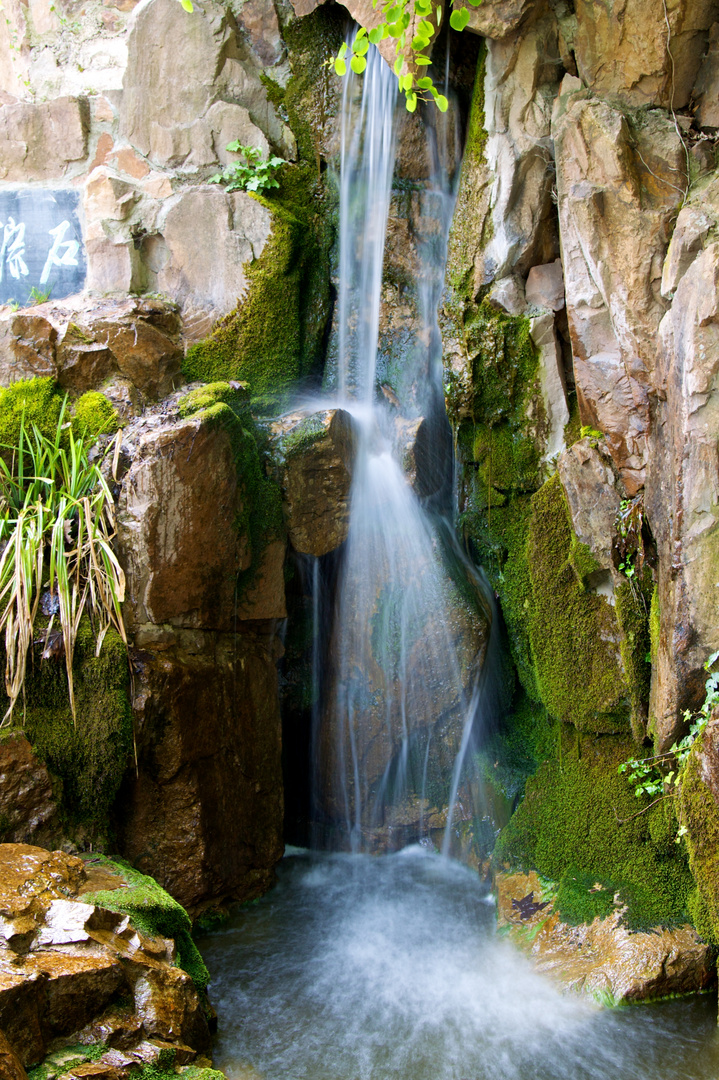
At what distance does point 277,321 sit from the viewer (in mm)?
5332

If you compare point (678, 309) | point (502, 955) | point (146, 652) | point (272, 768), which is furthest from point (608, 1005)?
point (678, 309)

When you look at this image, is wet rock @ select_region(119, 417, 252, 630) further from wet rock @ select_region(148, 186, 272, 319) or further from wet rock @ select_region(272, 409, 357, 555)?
wet rock @ select_region(148, 186, 272, 319)

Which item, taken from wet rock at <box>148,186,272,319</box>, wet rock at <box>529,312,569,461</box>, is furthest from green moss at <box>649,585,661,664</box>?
wet rock at <box>148,186,272,319</box>

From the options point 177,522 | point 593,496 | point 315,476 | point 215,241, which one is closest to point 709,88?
point 593,496

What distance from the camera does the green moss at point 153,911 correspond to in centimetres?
308

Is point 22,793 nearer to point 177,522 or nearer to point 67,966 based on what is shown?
point 67,966

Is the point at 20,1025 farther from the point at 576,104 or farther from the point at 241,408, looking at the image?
the point at 576,104

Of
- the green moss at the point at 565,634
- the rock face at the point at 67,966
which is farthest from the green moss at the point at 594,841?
the rock face at the point at 67,966

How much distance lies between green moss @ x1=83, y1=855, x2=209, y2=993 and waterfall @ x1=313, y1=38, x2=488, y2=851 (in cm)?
191

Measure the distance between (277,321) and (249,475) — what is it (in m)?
1.35

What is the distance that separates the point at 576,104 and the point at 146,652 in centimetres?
371

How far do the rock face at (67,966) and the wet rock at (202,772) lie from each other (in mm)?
894

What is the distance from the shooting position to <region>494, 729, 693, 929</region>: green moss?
3775 mm

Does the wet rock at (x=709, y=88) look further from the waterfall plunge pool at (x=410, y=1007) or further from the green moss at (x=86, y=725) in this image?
the waterfall plunge pool at (x=410, y=1007)
